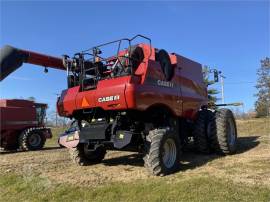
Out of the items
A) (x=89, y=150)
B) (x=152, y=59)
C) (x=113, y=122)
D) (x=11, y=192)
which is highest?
(x=152, y=59)

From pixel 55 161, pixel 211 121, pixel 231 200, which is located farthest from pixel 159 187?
pixel 55 161

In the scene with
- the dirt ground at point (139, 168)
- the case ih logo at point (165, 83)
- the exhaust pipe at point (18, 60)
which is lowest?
the dirt ground at point (139, 168)

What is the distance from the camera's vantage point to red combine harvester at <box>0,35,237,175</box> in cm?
859

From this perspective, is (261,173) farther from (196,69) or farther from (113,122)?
(196,69)

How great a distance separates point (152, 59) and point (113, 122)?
183cm

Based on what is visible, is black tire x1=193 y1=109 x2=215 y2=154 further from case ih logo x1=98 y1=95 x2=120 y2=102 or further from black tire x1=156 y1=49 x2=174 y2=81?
case ih logo x1=98 y1=95 x2=120 y2=102

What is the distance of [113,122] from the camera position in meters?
9.17

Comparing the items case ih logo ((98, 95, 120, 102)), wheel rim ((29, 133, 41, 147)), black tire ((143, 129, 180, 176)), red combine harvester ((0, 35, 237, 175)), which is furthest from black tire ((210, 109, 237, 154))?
wheel rim ((29, 133, 41, 147))

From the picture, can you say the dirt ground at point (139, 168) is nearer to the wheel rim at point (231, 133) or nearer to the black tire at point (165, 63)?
the wheel rim at point (231, 133)

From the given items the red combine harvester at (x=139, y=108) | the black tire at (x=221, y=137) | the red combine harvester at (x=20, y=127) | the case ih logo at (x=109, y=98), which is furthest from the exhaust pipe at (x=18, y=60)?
the red combine harvester at (x=20, y=127)

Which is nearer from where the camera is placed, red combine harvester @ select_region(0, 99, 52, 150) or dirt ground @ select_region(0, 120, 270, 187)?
→ dirt ground @ select_region(0, 120, 270, 187)

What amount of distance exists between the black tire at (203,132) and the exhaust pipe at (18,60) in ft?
18.3

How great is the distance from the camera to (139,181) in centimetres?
787

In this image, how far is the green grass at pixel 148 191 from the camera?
6.50 metres
